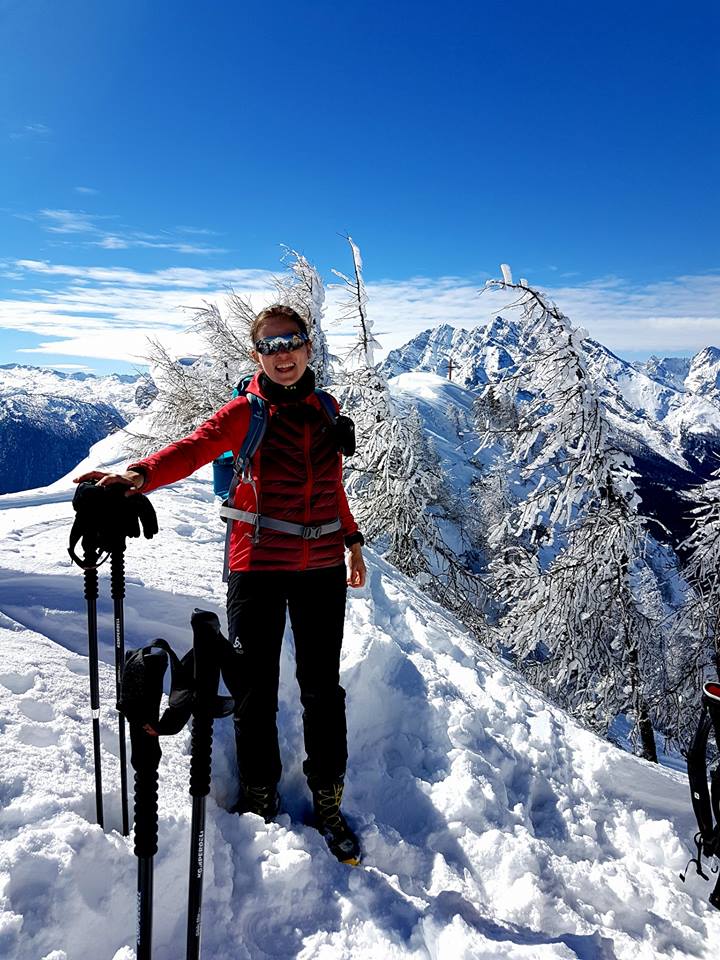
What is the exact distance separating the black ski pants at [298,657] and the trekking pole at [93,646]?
682mm

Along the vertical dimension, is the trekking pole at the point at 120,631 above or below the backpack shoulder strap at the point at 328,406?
below

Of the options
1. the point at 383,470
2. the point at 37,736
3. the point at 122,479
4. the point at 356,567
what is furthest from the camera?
the point at 383,470

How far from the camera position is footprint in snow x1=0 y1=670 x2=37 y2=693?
10.4ft

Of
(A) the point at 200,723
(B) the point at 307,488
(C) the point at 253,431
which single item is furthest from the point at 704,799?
(C) the point at 253,431

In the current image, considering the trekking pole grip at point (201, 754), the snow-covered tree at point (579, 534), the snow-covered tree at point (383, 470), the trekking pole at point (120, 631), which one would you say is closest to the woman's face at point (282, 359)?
the trekking pole at point (120, 631)

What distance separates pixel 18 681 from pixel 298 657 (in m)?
1.57

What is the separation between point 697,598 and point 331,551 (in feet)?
42.2

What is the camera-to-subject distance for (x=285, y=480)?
3186mm

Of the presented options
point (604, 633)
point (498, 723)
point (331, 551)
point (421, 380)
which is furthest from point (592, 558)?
point (421, 380)

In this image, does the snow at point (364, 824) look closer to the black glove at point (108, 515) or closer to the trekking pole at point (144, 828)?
the trekking pole at point (144, 828)

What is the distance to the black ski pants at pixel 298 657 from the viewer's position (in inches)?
123

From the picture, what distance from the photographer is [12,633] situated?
3.72m

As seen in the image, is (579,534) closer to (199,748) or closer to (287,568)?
(287,568)

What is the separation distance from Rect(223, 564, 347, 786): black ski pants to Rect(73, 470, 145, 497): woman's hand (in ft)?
2.74
